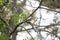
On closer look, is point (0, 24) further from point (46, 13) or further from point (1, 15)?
point (46, 13)

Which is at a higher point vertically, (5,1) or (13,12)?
(5,1)

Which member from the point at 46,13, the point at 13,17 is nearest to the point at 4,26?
the point at 13,17

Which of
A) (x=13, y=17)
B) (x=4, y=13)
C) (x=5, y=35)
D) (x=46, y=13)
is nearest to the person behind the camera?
(x=5, y=35)

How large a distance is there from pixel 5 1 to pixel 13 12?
0.66ft

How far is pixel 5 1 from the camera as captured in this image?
0.91m

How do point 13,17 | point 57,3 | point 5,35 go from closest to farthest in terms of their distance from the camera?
point 5,35 → point 13,17 → point 57,3

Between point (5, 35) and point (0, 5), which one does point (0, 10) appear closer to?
point (0, 5)

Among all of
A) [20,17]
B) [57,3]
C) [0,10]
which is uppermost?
[0,10]

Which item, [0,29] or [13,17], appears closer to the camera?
[0,29]

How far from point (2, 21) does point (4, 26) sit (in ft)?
0.09

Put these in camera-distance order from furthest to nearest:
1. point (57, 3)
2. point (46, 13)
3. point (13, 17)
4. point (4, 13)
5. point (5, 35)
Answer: point (57, 3) < point (46, 13) < point (13, 17) < point (4, 13) < point (5, 35)

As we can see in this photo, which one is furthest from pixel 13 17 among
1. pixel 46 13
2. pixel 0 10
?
pixel 46 13

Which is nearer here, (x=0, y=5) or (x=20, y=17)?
(x=0, y=5)

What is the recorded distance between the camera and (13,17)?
105 cm
